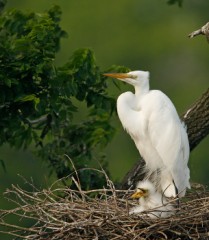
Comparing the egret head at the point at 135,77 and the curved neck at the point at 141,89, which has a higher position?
the egret head at the point at 135,77

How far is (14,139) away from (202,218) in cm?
176

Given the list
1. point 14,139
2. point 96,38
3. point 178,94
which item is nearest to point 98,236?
point 14,139

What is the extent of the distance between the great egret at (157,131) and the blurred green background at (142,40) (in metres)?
12.0

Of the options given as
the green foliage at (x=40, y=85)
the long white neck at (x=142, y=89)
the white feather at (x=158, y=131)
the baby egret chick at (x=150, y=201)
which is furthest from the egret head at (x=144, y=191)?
the green foliage at (x=40, y=85)

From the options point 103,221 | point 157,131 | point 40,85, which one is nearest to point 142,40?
point 40,85

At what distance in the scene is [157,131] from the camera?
8023mm

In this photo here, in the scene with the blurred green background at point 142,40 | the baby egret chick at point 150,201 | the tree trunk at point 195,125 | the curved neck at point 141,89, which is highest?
the curved neck at point 141,89

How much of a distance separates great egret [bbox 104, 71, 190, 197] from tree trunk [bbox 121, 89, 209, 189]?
0.37 ft

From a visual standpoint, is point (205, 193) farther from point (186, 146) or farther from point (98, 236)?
point (98, 236)

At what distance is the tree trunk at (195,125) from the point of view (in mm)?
8055

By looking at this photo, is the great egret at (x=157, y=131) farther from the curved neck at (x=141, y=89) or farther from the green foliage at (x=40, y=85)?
the green foliage at (x=40, y=85)

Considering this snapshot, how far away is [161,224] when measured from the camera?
7301mm

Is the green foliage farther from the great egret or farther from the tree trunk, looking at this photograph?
the tree trunk

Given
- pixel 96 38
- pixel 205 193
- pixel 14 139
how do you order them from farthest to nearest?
pixel 96 38
pixel 14 139
pixel 205 193
